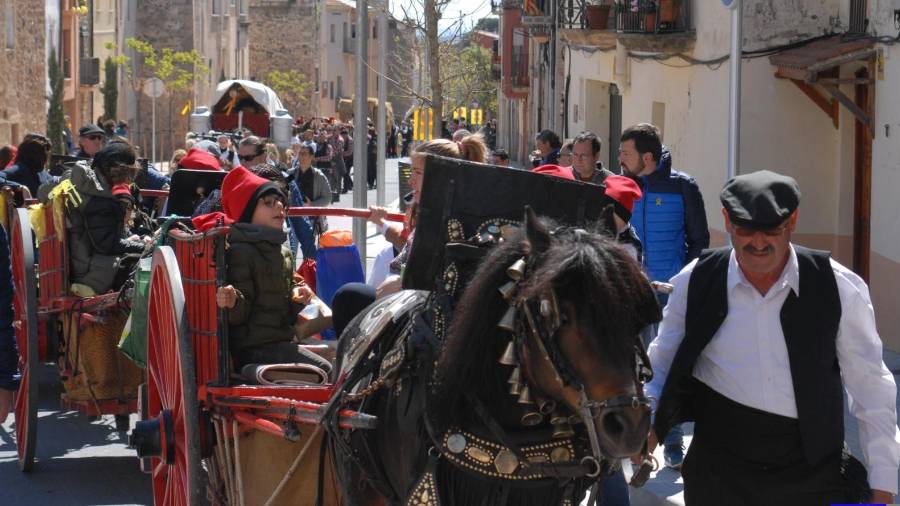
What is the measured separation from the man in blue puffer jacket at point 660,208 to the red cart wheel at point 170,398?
2.72 meters

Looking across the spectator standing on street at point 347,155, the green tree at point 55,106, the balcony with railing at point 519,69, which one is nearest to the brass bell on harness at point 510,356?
the spectator standing on street at point 347,155

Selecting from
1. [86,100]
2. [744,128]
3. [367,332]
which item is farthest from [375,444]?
[86,100]

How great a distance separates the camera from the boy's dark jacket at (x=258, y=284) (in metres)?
6.24

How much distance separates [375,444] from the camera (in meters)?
4.93

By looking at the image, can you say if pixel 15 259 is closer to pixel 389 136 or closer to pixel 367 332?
pixel 367 332

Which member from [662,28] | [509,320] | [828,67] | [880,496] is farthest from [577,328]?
[662,28]

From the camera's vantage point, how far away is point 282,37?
8806 centimetres

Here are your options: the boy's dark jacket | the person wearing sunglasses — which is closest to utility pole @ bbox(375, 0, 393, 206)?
the person wearing sunglasses

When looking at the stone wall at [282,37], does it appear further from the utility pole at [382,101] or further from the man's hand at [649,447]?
the man's hand at [649,447]

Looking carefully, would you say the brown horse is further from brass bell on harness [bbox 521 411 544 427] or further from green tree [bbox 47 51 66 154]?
green tree [bbox 47 51 66 154]

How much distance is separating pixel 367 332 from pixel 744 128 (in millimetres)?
10940

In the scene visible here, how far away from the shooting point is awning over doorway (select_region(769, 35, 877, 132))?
1274 centimetres

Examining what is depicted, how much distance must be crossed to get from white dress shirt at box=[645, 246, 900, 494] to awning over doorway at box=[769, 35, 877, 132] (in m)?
8.45

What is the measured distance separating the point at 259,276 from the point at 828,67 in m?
8.59
